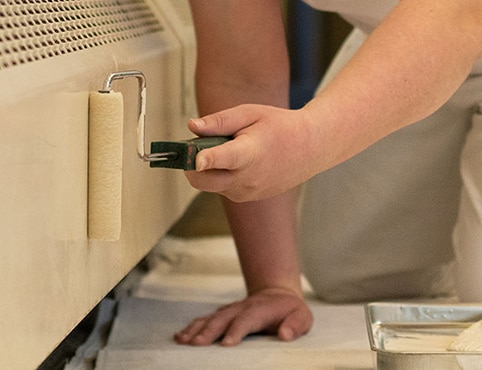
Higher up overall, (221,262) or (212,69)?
(212,69)

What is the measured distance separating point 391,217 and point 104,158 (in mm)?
668

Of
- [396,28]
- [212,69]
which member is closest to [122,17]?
[212,69]

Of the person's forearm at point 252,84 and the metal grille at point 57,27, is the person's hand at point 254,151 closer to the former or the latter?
the metal grille at point 57,27

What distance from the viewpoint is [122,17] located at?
0.95 m

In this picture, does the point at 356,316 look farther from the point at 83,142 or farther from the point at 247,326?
the point at 83,142

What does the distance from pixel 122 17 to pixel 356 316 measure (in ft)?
1.53

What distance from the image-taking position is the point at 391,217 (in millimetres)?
1318

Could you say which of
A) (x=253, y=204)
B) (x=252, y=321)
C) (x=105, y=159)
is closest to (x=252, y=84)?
(x=253, y=204)

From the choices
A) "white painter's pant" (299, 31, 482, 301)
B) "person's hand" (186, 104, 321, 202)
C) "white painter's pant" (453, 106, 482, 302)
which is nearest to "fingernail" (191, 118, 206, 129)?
→ "person's hand" (186, 104, 321, 202)

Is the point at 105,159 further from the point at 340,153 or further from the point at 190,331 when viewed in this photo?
the point at 190,331

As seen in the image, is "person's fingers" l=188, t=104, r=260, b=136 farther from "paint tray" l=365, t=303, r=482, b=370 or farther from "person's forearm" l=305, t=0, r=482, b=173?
"paint tray" l=365, t=303, r=482, b=370

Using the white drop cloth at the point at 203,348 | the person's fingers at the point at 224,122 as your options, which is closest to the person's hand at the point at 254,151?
the person's fingers at the point at 224,122

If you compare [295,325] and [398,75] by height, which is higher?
[398,75]

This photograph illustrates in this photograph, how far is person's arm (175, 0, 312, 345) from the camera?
1.05 m
